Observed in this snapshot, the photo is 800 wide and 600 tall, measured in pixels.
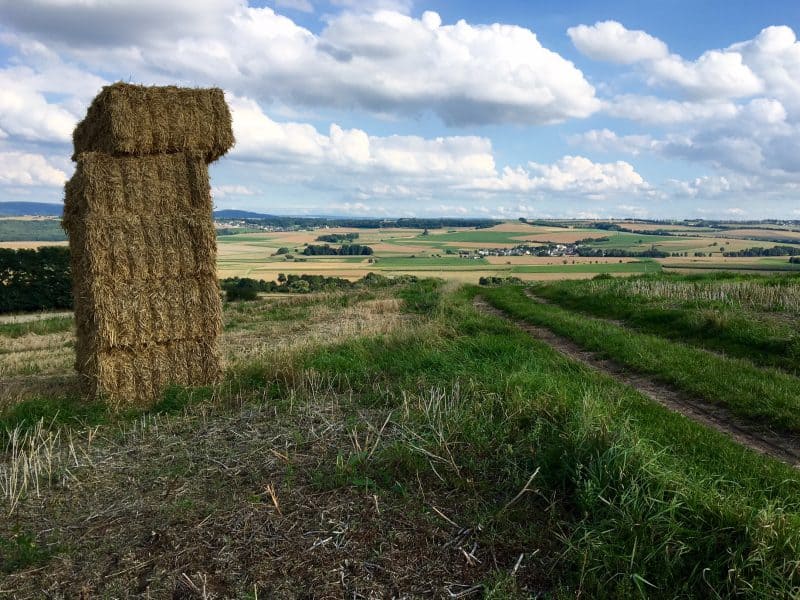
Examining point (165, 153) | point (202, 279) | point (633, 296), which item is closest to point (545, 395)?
point (202, 279)

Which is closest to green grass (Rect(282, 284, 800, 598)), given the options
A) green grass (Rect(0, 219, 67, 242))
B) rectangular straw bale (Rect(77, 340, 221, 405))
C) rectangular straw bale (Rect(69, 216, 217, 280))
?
rectangular straw bale (Rect(77, 340, 221, 405))

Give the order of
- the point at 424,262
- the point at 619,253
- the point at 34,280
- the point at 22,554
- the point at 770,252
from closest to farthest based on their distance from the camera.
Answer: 1. the point at 22,554
2. the point at 34,280
3. the point at 770,252
4. the point at 424,262
5. the point at 619,253

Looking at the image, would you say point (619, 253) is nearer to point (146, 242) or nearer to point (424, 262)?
point (424, 262)

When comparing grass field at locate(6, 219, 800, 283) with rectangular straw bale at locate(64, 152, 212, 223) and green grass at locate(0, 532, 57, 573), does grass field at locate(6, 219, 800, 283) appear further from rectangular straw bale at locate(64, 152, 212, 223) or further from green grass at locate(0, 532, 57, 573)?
green grass at locate(0, 532, 57, 573)

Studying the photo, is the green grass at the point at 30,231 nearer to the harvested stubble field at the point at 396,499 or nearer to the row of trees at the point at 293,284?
the row of trees at the point at 293,284

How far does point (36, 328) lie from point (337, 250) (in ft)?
162

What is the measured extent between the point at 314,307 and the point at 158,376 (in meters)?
13.1

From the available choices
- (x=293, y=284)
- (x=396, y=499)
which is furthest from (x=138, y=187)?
(x=293, y=284)

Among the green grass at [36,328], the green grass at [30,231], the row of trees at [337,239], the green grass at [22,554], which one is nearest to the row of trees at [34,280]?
the green grass at [36,328]

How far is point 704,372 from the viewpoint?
966cm

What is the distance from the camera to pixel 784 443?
6.87 metres

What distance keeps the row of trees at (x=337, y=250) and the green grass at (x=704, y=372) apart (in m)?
55.1

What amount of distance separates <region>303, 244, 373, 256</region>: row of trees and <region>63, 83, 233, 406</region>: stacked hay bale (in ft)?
190

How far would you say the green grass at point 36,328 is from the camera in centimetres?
2162
